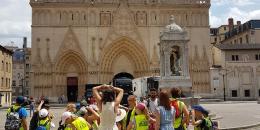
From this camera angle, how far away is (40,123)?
32.5ft

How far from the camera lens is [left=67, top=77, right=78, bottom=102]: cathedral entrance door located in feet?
187

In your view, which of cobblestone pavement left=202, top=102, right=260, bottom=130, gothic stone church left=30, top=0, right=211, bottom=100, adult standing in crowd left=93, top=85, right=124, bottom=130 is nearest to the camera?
adult standing in crowd left=93, top=85, right=124, bottom=130

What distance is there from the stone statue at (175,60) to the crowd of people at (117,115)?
62.7 ft

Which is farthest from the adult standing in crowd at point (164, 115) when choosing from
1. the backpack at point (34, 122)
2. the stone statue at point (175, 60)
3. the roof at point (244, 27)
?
the roof at point (244, 27)

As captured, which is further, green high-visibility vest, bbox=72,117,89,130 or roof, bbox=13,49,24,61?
roof, bbox=13,49,24,61

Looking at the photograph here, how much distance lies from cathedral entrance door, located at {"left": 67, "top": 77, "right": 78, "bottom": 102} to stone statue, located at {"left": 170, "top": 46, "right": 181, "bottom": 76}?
95.0 feet

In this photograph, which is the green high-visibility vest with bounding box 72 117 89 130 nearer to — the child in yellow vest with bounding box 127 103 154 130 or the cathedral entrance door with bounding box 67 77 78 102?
the child in yellow vest with bounding box 127 103 154 130

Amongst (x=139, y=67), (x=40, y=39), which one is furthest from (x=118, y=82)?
(x=40, y=39)

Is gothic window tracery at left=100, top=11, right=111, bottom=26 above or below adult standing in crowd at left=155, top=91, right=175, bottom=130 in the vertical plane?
above

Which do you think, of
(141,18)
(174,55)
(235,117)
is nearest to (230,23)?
(141,18)

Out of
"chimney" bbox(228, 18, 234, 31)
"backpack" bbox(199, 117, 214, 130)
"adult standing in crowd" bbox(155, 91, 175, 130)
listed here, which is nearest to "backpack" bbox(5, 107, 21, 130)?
"adult standing in crowd" bbox(155, 91, 175, 130)

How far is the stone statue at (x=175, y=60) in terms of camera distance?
29703 mm

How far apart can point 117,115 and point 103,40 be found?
1906 inches

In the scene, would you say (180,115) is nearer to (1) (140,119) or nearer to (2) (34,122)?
(1) (140,119)
